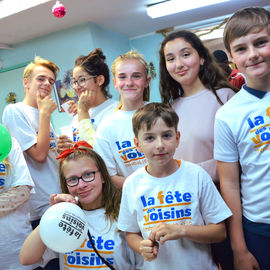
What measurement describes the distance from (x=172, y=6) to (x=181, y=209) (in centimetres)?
385

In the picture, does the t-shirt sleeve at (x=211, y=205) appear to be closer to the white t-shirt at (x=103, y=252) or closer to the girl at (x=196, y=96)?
the girl at (x=196, y=96)

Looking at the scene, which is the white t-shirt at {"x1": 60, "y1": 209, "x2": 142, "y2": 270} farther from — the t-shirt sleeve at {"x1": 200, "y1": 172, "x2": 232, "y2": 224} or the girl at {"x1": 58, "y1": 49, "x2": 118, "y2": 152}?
the girl at {"x1": 58, "y1": 49, "x2": 118, "y2": 152}

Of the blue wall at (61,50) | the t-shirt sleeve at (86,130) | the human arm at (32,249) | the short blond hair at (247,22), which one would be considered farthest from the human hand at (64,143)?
the blue wall at (61,50)

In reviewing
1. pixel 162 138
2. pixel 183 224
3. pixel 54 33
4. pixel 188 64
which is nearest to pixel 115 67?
pixel 188 64

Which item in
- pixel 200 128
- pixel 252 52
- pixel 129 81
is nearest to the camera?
pixel 252 52

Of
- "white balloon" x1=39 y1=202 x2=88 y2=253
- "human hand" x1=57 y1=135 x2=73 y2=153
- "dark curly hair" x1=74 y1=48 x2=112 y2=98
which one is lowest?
"white balloon" x1=39 y1=202 x2=88 y2=253

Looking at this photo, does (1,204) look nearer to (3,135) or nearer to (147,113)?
(3,135)

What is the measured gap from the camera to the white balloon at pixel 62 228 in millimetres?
1036

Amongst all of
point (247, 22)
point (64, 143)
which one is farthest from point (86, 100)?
point (247, 22)

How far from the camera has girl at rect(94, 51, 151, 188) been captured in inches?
58.5

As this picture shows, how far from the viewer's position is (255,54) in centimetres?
108

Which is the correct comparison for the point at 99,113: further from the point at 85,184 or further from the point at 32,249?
the point at 32,249

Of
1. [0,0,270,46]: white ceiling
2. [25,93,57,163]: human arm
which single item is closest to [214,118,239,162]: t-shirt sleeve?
[25,93,57,163]: human arm

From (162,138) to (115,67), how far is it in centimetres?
70
